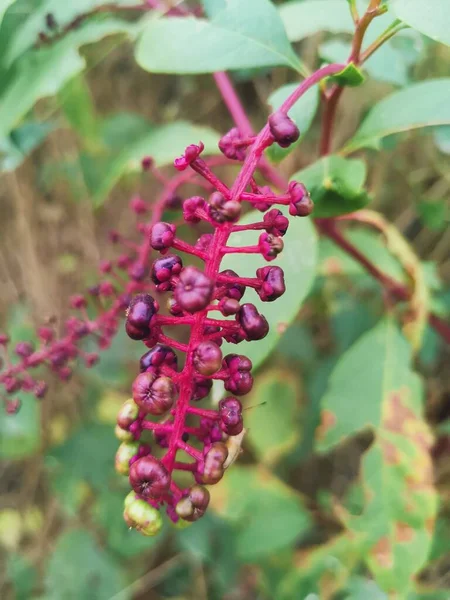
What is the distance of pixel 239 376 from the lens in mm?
644

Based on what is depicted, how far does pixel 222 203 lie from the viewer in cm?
61

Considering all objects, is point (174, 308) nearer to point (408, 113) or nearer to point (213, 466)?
point (213, 466)

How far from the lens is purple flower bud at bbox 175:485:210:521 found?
638 millimetres

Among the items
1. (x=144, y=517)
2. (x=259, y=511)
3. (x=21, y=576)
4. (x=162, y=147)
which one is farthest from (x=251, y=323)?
(x=21, y=576)

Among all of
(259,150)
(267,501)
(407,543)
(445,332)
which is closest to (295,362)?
(267,501)

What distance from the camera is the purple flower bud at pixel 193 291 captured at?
21.5 inches

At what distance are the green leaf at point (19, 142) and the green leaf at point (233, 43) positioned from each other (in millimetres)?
433

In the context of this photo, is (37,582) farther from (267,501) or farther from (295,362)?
(295,362)

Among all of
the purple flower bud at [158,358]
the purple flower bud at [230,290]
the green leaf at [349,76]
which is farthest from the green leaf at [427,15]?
the purple flower bud at [158,358]

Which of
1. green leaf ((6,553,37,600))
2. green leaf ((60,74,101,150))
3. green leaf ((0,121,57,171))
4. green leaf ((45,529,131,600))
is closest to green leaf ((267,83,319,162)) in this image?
green leaf ((0,121,57,171))

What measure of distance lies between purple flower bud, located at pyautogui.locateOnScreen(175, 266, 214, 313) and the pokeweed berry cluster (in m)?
0.02

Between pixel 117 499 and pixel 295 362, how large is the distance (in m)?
0.80

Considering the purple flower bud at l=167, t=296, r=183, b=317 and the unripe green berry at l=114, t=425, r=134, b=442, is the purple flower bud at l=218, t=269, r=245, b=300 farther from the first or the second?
the unripe green berry at l=114, t=425, r=134, b=442

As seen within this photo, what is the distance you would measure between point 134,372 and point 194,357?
1.61 m
